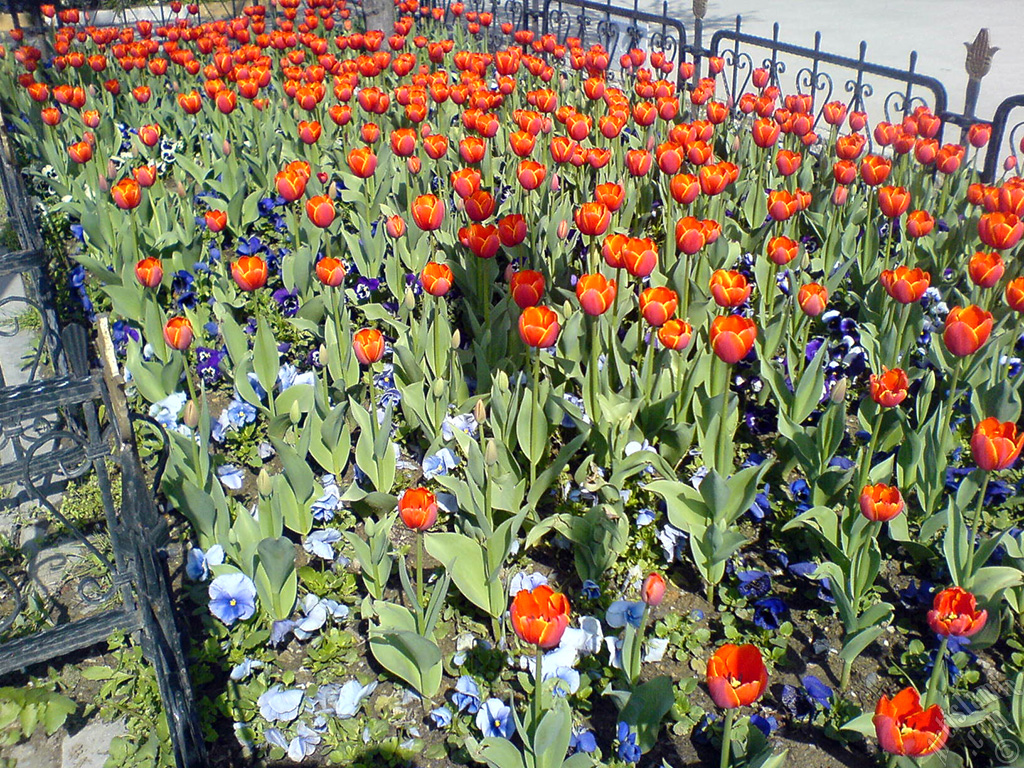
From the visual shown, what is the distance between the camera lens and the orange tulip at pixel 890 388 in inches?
88.6

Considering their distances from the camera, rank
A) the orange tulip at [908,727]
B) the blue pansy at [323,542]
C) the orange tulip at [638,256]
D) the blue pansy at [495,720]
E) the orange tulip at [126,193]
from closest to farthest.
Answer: the orange tulip at [908,727], the blue pansy at [495,720], the blue pansy at [323,542], the orange tulip at [638,256], the orange tulip at [126,193]

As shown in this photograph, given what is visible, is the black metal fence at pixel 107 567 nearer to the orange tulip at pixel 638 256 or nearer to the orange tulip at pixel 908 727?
the orange tulip at pixel 908 727

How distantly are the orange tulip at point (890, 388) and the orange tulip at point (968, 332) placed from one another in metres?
0.20

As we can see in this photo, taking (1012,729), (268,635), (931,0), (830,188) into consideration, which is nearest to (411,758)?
(268,635)

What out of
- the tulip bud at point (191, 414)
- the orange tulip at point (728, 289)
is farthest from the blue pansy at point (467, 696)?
the orange tulip at point (728, 289)

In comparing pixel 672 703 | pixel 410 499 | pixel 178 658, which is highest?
pixel 410 499

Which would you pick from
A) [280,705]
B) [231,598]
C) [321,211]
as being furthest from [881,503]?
[321,211]

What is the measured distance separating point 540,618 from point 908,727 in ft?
2.11

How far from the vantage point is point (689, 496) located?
2506 mm

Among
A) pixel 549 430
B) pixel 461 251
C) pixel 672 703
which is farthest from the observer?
pixel 461 251

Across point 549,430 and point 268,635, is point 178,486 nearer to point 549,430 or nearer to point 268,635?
point 268,635

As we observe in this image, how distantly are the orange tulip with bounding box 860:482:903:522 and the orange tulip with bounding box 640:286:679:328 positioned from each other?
2.51ft

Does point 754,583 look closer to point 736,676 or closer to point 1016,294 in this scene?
point 736,676

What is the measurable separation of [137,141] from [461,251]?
127 inches
